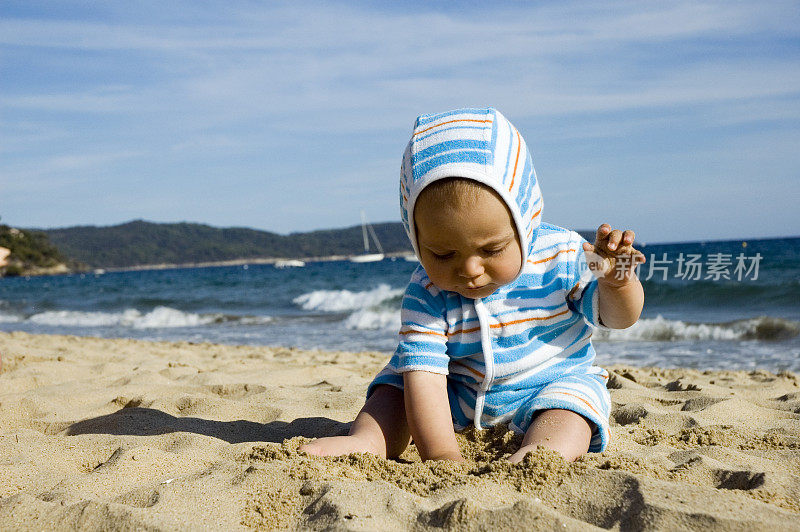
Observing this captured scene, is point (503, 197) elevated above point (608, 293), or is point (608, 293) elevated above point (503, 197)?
point (503, 197)

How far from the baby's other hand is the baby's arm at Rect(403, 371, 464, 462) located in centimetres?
59

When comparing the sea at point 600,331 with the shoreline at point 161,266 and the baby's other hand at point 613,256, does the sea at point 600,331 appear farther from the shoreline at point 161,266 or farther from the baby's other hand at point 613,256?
the shoreline at point 161,266

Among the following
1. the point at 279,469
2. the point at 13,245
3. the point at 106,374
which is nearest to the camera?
the point at 279,469

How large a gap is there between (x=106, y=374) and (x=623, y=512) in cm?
345

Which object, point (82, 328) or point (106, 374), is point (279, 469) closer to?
point (106, 374)

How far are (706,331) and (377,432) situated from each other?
677 centimetres

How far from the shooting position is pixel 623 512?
4.98ft

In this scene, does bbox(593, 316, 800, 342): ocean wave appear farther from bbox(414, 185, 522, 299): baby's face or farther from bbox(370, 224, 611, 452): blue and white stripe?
bbox(414, 185, 522, 299): baby's face

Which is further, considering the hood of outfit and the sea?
the sea

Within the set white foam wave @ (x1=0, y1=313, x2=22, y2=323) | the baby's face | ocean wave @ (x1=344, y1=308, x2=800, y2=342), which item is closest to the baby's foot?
the baby's face

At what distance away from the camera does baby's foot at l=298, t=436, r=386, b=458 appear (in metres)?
2.04

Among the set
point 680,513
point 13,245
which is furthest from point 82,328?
point 13,245

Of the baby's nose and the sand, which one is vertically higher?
the baby's nose

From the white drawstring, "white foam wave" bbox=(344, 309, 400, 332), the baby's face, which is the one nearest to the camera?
the baby's face
